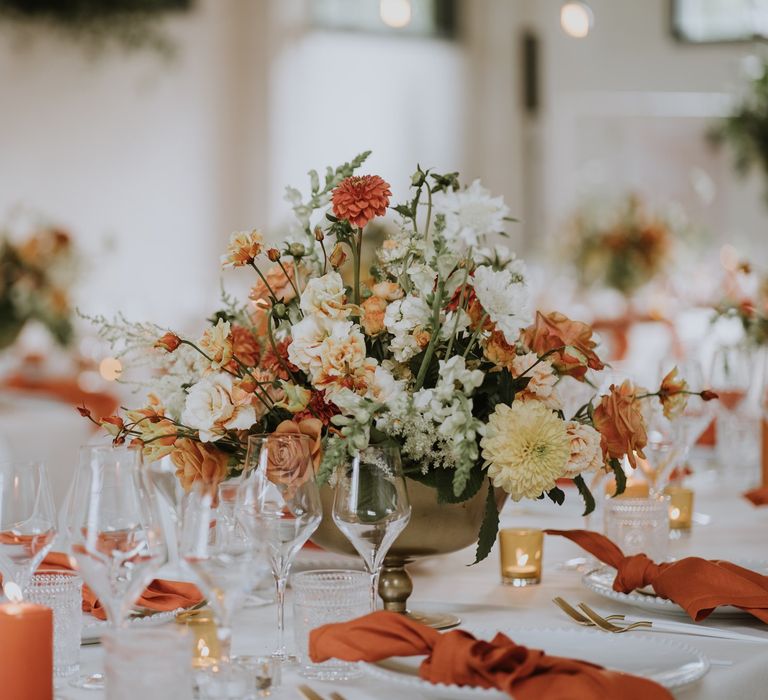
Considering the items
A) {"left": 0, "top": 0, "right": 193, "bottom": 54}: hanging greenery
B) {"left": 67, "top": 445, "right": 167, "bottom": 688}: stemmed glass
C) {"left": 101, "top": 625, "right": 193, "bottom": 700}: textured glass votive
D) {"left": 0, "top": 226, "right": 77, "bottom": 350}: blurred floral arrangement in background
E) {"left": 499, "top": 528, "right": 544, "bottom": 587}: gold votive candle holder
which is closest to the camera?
{"left": 101, "top": 625, "right": 193, "bottom": 700}: textured glass votive

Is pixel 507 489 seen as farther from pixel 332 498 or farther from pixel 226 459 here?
pixel 226 459

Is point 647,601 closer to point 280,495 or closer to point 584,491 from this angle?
point 584,491

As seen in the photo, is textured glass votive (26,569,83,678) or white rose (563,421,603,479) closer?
textured glass votive (26,569,83,678)

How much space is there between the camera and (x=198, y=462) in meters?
1.45

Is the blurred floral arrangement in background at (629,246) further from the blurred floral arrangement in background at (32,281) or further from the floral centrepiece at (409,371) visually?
the floral centrepiece at (409,371)

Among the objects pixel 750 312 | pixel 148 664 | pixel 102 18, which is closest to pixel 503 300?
pixel 148 664

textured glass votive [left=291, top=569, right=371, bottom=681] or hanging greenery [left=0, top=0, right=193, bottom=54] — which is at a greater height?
hanging greenery [left=0, top=0, right=193, bottom=54]

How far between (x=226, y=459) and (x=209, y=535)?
15.1 inches

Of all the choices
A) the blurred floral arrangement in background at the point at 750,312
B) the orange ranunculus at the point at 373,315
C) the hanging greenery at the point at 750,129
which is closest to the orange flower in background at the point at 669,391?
the orange ranunculus at the point at 373,315

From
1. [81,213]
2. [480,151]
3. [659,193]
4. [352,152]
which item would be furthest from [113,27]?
[659,193]

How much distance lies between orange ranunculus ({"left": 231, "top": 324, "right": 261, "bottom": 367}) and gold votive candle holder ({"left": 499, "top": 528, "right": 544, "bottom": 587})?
398mm

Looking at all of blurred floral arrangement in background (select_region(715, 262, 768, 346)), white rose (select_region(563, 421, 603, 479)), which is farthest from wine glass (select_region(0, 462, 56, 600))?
blurred floral arrangement in background (select_region(715, 262, 768, 346))

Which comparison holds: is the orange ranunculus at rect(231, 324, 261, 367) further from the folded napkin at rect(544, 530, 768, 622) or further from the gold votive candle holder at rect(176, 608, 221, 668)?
the folded napkin at rect(544, 530, 768, 622)

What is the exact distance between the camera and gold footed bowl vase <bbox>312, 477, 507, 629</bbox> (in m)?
1.41
